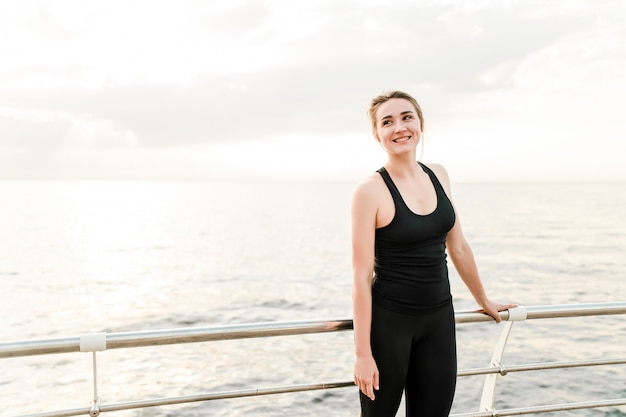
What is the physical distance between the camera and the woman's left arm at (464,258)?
2.30m

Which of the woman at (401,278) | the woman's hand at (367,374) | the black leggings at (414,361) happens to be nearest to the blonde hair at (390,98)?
the woman at (401,278)

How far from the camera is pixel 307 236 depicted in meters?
47.6

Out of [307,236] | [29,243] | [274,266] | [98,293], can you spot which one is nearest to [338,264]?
[274,266]

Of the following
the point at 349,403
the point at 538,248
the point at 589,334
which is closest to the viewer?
the point at 349,403

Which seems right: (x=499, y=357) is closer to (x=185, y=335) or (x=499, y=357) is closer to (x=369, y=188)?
(x=369, y=188)

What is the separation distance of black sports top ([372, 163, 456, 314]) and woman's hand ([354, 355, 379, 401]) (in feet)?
0.72

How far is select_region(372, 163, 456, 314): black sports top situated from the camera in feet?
6.51

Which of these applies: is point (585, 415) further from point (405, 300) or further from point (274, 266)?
point (274, 266)

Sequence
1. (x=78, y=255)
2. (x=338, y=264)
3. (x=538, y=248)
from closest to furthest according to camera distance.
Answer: (x=338, y=264) < (x=538, y=248) < (x=78, y=255)

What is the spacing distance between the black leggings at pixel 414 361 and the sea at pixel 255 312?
2.05 meters

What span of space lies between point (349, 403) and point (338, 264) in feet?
70.7

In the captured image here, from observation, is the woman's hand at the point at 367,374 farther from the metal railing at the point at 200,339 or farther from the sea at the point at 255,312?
the sea at the point at 255,312

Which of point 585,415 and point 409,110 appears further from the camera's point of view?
point 585,415

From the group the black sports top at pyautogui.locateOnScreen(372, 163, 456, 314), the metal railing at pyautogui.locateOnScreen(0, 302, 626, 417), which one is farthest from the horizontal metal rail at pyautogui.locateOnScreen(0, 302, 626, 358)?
the black sports top at pyautogui.locateOnScreen(372, 163, 456, 314)
